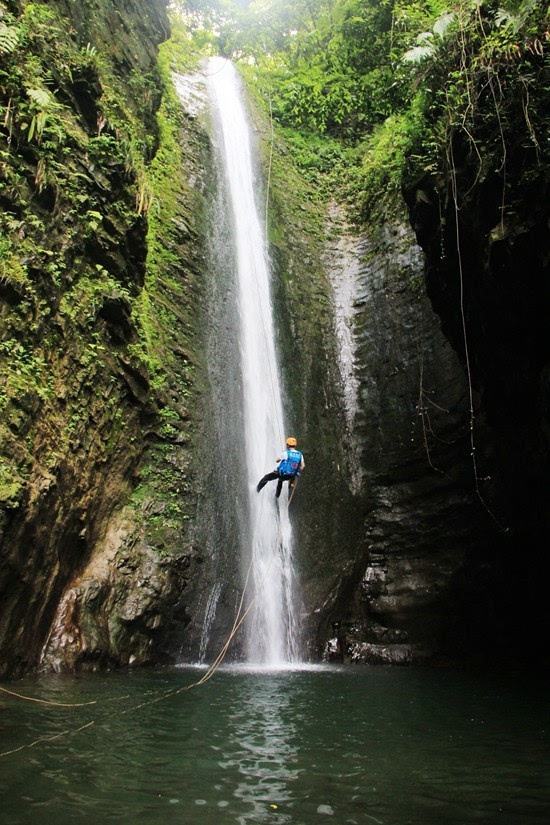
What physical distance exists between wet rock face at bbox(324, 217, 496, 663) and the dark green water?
377 cm

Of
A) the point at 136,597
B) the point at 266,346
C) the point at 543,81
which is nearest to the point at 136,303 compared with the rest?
the point at 266,346

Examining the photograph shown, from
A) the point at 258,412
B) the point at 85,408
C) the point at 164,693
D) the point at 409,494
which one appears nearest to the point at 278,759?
the point at 164,693

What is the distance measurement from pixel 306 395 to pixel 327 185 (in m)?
7.01

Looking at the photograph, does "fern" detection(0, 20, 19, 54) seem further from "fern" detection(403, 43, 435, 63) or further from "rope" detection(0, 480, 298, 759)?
"rope" detection(0, 480, 298, 759)

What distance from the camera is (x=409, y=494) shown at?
10742 millimetres

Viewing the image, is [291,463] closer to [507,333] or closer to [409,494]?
[409,494]

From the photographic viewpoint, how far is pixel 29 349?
713 cm

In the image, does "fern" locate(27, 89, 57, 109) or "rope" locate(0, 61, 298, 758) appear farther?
"fern" locate(27, 89, 57, 109)

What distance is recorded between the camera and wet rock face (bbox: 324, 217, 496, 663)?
390 inches

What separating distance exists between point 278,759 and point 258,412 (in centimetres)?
819

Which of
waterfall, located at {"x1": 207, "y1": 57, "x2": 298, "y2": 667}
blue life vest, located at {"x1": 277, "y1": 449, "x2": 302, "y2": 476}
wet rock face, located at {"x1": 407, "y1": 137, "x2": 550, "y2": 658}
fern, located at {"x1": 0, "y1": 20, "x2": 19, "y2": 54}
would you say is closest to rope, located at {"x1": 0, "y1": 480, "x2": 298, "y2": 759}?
waterfall, located at {"x1": 207, "y1": 57, "x2": 298, "y2": 667}

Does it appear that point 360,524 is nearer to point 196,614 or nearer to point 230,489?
point 230,489

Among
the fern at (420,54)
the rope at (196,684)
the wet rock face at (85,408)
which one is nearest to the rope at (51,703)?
the rope at (196,684)

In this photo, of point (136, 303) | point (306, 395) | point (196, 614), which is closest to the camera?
point (196, 614)
